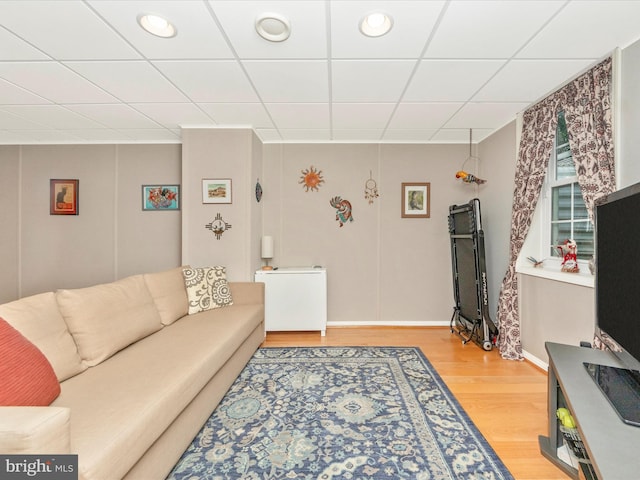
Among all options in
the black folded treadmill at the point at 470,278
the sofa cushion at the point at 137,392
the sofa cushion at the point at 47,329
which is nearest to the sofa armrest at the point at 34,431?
the sofa cushion at the point at 137,392

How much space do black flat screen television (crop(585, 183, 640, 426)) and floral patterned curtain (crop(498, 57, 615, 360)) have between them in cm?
83

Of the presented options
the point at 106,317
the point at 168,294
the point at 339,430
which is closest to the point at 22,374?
the point at 106,317

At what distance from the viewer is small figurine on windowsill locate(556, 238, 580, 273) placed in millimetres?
2458

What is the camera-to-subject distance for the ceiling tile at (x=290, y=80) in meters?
2.19

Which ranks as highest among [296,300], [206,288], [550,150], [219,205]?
[550,150]

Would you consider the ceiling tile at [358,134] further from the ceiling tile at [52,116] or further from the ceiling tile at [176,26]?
the ceiling tile at [52,116]

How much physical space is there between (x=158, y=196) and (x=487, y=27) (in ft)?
13.1

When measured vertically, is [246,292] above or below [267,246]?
below

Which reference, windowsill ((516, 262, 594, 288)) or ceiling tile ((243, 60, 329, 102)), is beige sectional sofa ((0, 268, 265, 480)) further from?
windowsill ((516, 262, 594, 288))

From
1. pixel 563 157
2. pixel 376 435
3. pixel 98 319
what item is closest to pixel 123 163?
pixel 98 319

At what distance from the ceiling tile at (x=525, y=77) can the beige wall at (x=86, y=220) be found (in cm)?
375

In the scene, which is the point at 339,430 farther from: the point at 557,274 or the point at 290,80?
the point at 290,80

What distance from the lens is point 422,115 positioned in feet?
10.2

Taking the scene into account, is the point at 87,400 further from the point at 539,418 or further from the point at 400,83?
the point at 400,83
